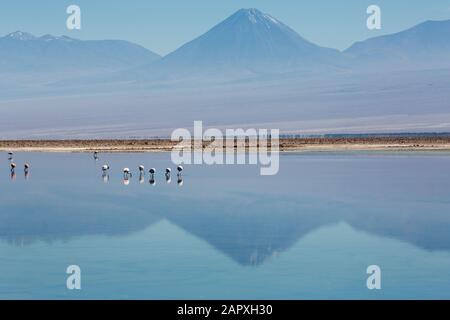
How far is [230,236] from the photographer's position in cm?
1927

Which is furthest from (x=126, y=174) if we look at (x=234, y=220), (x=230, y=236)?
(x=230, y=236)

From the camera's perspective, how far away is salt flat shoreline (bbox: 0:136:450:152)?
176ft

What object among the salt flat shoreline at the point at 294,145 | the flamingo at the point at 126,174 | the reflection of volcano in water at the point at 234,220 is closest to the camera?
the reflection of volcano in water at the point at 234,220

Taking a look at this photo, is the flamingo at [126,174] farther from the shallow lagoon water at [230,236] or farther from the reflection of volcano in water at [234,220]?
the reflection of volcano in water at [234,220]

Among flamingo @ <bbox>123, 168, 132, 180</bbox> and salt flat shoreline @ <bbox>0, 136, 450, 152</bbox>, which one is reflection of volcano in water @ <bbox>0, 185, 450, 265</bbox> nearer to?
flamingo @ <bbox>123, 168, 132, 180</bbox>

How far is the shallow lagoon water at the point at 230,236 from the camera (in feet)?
48.9

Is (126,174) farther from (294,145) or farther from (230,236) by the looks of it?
(294,145)

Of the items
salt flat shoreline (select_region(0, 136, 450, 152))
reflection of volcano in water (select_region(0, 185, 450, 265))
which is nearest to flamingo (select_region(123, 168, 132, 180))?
reflection of volcano in water (select_region(0, 185, 450, 265))

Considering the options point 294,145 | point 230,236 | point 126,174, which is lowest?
point 230,236

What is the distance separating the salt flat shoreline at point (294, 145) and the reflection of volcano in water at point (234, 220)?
27.5 m

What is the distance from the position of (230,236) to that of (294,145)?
38105mm

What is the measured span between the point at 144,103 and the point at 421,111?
78021mm

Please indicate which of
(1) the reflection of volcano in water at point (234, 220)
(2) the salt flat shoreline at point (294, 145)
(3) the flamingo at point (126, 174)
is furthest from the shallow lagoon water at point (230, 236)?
(2) the salt flat shoreline at point (294, 145)

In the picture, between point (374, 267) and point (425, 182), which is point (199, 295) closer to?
point (374, 267)
